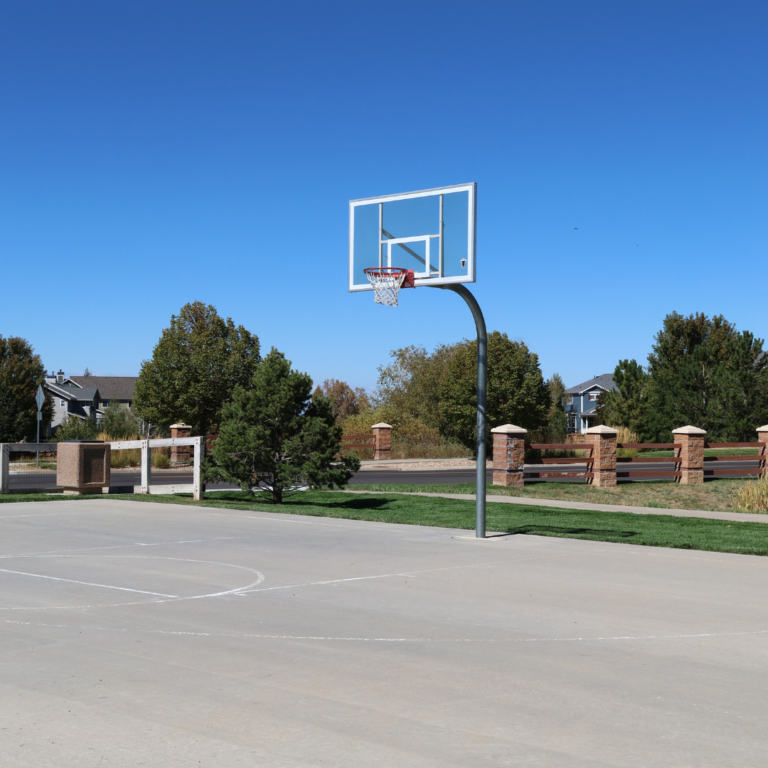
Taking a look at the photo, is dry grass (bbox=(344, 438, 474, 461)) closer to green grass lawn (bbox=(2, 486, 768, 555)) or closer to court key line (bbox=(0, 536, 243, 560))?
green grass lawn (bbox=(2, 486, 768, 555))

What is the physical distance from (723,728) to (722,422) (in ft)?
129

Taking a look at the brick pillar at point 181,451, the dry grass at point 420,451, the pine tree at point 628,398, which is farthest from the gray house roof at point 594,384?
the brick pillar at point 181,451

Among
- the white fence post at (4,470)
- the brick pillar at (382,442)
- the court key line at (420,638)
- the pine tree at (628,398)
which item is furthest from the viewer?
the pine tree at (628,398)

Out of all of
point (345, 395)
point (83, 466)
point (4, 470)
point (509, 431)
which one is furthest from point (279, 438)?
point (345, 395)

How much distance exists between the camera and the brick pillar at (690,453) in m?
25.4

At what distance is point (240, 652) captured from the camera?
23.1 ft

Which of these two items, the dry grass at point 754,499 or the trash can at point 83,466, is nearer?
the dry grass at point 754,499

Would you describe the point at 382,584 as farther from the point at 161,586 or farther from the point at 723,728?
the point at 723,728

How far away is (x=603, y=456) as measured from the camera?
81.1 feet

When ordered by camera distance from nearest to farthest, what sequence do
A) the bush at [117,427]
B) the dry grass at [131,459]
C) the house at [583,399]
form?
the dry grass at [131,459]
the bush at [117,427]
the house at [583,399]

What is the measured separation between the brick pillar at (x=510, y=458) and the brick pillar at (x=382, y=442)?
18.7 m

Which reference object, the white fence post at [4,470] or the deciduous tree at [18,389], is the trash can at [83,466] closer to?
the white fence post at [4,470]

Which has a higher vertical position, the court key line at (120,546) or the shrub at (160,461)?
the shrub at (160,461)

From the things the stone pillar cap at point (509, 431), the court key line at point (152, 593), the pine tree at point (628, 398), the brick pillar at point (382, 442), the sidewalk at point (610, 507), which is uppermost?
the pine tree at point (628, 398)
